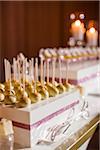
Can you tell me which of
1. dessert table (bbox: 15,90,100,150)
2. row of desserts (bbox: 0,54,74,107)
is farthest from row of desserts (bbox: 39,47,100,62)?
row of desserts (bbox: 0,54,74,107)

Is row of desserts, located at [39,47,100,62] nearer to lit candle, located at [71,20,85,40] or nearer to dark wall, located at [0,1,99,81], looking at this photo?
lit candle, located at [71,20,85,40]

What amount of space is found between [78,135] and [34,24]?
4028 mm

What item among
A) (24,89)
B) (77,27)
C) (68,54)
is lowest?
(24,89)

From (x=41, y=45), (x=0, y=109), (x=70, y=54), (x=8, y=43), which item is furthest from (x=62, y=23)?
(x=0, y=109)

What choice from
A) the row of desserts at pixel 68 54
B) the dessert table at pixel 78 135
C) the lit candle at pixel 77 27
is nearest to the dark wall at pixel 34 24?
the lit candle at pixel 77 27

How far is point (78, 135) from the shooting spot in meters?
1.72

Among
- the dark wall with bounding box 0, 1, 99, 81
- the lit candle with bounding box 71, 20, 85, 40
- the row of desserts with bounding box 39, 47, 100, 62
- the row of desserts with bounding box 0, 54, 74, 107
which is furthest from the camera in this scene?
the dark wall with bounding box 0, 1, 99, 81

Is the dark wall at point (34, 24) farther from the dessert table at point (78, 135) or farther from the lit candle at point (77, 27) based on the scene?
the dessert table at point (78, 135)

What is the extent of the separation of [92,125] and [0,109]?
2.38 ft

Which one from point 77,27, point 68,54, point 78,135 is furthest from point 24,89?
point 68,54

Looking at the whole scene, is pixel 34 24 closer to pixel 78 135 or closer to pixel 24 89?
pixel 24 89

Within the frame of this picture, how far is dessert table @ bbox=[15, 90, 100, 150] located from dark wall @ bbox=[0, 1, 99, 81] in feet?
7.83

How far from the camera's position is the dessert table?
5.01 ft

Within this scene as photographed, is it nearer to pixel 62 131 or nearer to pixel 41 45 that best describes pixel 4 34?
pixel 41 45
